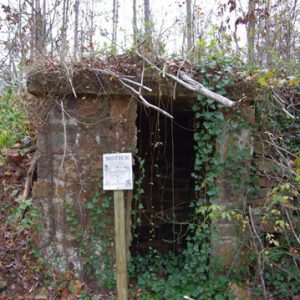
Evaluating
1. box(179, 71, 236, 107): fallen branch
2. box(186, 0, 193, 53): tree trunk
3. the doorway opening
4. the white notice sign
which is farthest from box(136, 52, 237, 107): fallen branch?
the doorway opening

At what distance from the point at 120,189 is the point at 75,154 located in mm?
693

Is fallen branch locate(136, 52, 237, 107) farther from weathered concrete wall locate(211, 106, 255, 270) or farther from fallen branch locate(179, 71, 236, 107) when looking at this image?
weathered concrete wall locate(211, 106, 255, 270)

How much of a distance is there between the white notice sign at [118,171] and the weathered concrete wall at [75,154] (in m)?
0.32

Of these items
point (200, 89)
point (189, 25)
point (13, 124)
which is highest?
point (189, 25)

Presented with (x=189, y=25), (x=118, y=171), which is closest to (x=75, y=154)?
(x=118, y=171)

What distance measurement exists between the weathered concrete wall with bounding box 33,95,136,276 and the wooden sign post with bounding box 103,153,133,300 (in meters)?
0.33

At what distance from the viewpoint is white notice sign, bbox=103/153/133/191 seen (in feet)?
9.26

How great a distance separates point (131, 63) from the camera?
3197mm

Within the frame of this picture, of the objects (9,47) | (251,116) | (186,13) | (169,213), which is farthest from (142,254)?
(9,47)

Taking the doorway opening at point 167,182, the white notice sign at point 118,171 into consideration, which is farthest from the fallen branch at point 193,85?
the doorway opening at point 167,182

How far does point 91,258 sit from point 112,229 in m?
0.36

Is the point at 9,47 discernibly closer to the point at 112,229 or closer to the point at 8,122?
the point at 8,122

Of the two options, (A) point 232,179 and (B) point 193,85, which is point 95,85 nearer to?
(B) point 193,85

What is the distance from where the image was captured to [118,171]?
112 inches
